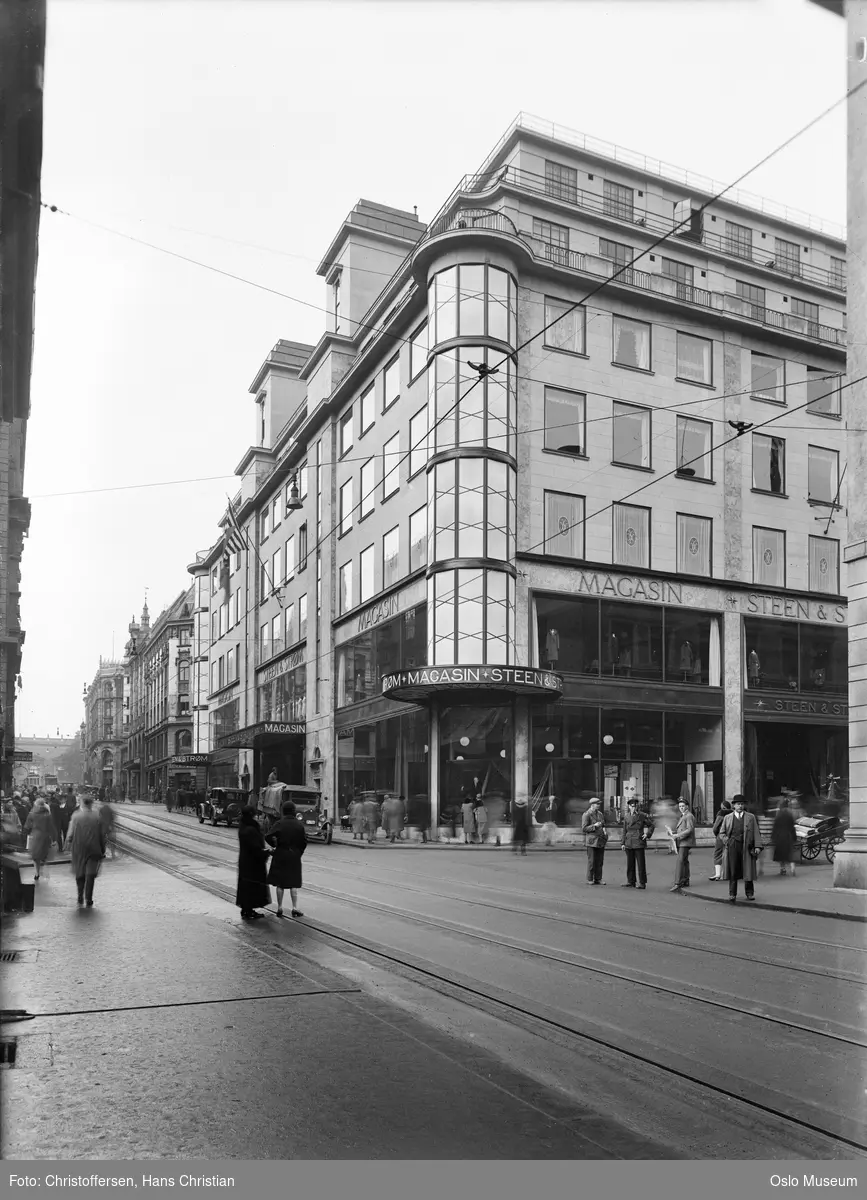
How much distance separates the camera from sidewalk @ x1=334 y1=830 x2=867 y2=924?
17.2m

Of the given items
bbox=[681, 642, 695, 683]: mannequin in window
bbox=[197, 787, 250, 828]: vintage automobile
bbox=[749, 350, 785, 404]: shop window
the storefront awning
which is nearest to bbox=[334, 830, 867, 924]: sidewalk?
the storefront awning

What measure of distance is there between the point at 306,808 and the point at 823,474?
2196cm

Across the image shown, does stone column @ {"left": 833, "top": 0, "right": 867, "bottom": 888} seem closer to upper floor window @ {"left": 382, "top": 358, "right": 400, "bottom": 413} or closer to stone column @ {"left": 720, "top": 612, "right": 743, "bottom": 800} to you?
stone column @ {"left": 720, "top": 612, "right": 743, "bottom": 800}

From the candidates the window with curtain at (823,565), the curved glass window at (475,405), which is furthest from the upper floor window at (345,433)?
the window with curtain at (823,565)

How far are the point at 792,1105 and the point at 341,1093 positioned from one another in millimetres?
2478

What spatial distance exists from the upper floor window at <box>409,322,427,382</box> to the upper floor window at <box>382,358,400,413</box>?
1.71 m

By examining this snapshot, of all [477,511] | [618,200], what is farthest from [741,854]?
[618,200]

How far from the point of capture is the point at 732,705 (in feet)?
137

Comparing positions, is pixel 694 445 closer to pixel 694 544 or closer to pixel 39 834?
pixel 694 544

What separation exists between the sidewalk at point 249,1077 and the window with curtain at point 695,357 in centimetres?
3511
